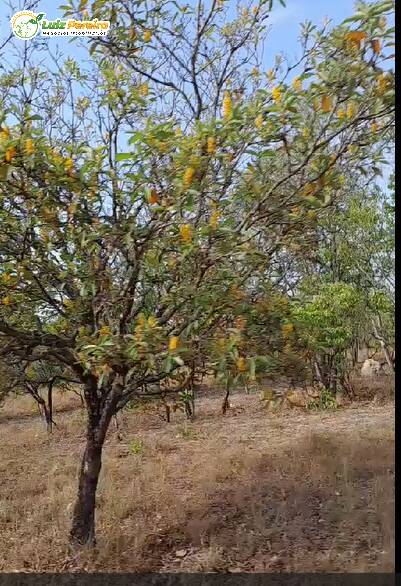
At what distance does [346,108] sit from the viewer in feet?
5.12

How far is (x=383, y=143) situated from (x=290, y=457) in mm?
2391

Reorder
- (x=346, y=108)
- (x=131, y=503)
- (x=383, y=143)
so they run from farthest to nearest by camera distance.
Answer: (x=131, y=503), (x=383, y=143), (x=346, y=108)

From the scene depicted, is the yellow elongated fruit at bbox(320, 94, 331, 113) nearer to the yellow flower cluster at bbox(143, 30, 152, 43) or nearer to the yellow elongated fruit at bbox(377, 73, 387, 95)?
the yellow elongated fruit at bbox(377, 73, 387, 95)

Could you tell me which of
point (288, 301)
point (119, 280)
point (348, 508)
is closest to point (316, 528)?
point (348, 508)

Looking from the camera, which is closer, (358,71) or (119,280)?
(358,71)

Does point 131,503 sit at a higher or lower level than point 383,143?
lower

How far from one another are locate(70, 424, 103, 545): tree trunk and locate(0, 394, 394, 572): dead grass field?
→ 0.25ft

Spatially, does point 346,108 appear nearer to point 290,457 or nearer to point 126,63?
point 126,63

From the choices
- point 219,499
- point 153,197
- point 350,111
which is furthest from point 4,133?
point 219,499

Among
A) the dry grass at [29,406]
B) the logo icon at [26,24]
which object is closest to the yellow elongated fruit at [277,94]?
the logo icon at [26,24]

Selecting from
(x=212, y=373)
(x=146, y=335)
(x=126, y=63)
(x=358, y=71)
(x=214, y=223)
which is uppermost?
(x=126, y=63)

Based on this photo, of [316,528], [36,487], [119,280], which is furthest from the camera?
[36,487]

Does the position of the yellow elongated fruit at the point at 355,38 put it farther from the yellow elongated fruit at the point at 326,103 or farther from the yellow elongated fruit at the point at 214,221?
the yellow elongated fruit at the point at 214,221

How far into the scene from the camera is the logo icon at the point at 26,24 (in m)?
1.94
